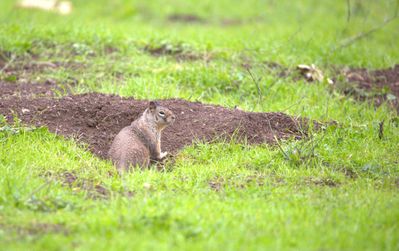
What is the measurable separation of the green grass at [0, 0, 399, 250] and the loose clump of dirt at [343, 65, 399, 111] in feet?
0.96

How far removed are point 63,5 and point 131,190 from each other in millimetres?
9331

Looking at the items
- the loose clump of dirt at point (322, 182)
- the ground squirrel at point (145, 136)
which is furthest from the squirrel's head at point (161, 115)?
the loose clump of dirt at point (322, 182)

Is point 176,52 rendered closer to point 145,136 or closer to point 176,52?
point 176,52

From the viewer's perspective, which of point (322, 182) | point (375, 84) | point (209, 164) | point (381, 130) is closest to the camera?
point (322, 182)

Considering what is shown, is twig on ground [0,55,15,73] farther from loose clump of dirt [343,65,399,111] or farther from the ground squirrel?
loose clump of dirt [343,65,399,111]

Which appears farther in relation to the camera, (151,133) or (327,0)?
(327,0)

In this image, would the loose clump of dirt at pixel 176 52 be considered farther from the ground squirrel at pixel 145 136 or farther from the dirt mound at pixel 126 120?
the ground squirrel at pixel 145 136

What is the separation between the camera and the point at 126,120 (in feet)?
24.4

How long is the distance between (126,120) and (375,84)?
411 cm

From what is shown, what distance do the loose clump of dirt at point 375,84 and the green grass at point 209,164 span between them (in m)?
0.29

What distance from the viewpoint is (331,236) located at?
4.50m

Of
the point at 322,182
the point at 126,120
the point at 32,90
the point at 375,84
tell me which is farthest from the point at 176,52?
the point at 322,182

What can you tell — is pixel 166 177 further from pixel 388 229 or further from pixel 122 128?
pixel 388 229

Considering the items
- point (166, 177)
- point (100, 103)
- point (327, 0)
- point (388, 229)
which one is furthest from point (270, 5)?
point (388, 229)
